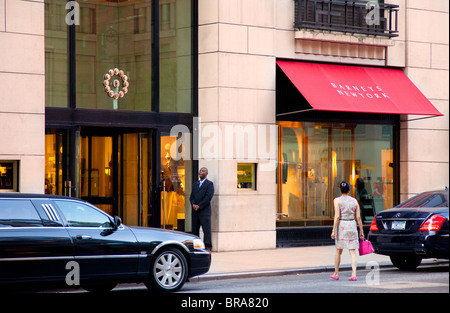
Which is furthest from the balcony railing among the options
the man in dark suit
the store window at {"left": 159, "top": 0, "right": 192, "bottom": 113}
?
the man in dark suit

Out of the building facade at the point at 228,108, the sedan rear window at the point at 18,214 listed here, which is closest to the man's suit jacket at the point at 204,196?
the building facade at the point at 228,108

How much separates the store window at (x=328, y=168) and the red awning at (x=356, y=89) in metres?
1.17

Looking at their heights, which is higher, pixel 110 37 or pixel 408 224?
pixel 110 37

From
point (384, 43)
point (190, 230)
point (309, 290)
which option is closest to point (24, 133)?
point (190, 230)

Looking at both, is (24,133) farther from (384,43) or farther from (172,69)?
(384,43)

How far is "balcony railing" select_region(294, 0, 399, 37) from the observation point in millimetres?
20188

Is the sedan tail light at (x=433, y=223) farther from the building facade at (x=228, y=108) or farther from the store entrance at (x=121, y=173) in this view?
the store entrance at (x=121, y=173)

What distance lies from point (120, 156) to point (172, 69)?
2376mm

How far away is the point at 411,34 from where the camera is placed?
72.4 ft

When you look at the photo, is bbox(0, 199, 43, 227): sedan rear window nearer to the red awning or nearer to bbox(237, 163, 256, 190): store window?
bbox(237, 163, 256, 190): store window

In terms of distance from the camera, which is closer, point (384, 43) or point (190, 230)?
point (190, 230)

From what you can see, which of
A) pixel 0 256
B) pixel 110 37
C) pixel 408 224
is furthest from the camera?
pixel 110 37

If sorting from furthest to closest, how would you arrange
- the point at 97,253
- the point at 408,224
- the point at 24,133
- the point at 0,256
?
the point at 24,133 < the point at 408,224 < the point at 97,253 < the point at 0,256

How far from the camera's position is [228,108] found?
62.5 feet
